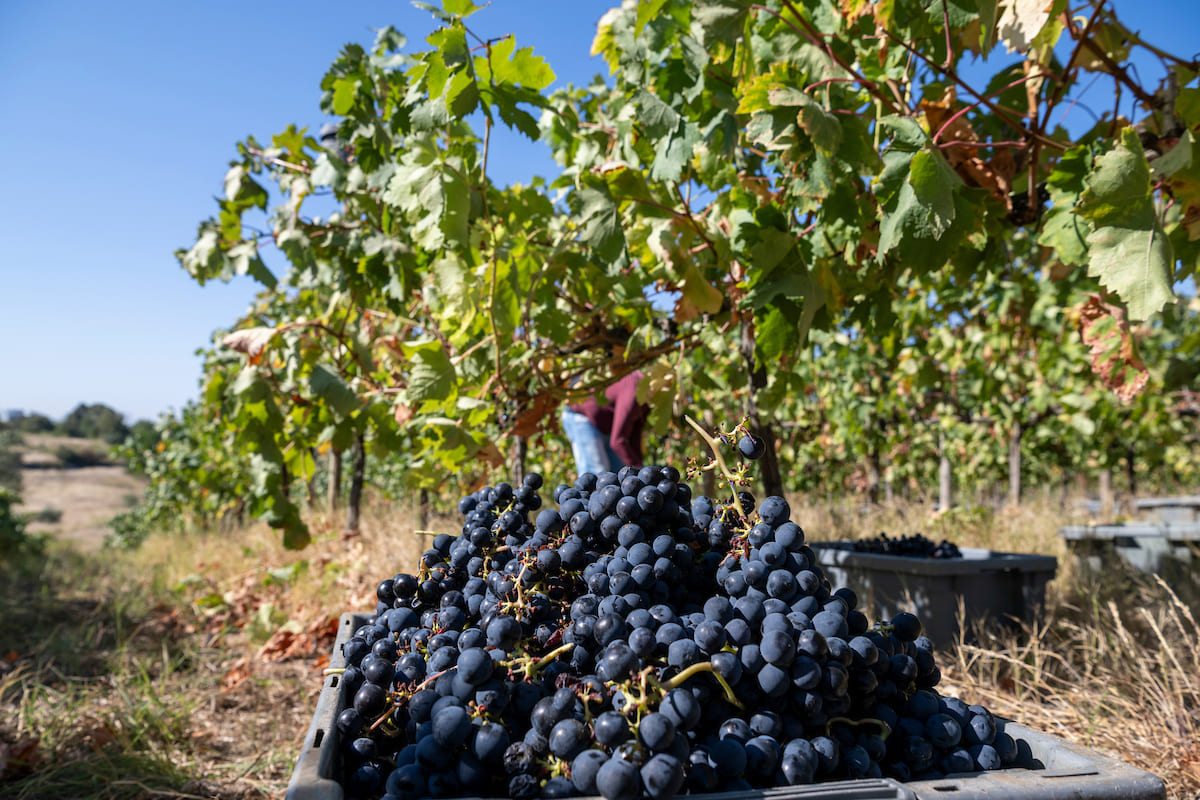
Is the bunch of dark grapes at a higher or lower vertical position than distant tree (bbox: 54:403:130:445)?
lower

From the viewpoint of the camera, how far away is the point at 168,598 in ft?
17.2

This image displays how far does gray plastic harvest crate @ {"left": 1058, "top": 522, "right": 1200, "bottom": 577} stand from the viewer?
412 centimetres

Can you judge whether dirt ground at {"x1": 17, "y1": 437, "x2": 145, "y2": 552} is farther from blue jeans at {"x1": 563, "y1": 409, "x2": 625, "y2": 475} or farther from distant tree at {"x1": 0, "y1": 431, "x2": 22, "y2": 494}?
blue jeans at {"x1": 563, "y1": 409, "x2": 625, "y2": 475}

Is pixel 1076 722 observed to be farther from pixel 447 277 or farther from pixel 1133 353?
pixel 447 277

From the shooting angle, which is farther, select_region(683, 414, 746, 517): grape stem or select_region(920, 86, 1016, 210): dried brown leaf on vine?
select_region(920, 86, 1016, 210): dried brown leaf on vine

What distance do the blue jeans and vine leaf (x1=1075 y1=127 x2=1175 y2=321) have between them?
232 centimetres

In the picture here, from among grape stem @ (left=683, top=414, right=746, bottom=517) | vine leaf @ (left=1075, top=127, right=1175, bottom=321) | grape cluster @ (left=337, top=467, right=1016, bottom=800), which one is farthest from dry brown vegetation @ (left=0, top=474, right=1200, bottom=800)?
grape stem @ (left=683, top=414, right=746, bottom=517)

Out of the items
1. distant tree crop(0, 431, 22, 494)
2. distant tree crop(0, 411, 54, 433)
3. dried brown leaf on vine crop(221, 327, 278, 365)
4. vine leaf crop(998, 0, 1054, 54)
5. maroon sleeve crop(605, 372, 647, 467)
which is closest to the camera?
vine leaf crop(998, 0, 1054, 54)

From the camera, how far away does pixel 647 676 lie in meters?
0.81

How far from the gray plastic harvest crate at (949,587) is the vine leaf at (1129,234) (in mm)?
1458

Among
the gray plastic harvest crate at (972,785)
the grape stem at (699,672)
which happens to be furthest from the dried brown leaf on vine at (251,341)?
the grape stem at (699,672)

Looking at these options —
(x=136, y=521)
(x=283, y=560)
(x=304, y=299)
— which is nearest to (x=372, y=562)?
(x=283, y=560)

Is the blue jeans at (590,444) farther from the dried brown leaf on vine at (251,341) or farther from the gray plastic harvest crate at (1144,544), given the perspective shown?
the gray plastic harvest crate at (1144,544)

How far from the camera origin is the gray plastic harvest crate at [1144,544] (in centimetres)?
412
